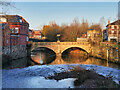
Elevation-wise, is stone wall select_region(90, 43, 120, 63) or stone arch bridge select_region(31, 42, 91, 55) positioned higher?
stone arch bridge select_region(31, 42, 91, 55)

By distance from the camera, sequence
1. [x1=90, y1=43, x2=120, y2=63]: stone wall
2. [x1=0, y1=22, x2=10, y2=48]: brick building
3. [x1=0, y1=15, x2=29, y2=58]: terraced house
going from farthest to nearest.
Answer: [x1=0, y1=15, x2=29, y2=58]: terraced house < [x1=90, y1=43, x2=120, y2=63]: stone wall < [x1=0, y1=22, x2=10, y2=48]: brick building

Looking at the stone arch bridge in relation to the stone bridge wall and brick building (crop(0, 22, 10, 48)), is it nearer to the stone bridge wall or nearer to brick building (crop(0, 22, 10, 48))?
the stone bridge wall

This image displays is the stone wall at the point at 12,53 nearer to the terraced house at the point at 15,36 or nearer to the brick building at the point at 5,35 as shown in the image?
the terraced house at the point at 15,36

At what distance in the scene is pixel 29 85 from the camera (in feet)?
40.7

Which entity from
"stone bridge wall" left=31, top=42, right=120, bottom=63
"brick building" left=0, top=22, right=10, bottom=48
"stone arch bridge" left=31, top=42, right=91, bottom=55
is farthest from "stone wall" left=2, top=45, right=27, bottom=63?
"stone bridge wall" left=31, top=42, right=120, bottom=63

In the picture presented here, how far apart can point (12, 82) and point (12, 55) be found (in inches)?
672

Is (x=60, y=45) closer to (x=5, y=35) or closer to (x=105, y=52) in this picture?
(x=105, y=52)

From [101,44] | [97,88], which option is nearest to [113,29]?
[101,44]

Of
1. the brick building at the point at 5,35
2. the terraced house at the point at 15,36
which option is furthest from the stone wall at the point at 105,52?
the brick building at the point at 5,35

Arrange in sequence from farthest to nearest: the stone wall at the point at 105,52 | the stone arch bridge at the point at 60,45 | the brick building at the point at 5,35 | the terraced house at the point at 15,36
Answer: the stone arch bridge at the point at 60,45 < the terraced house at the point at 15,36 < the stone wall at the point at 105,52 < the brick building at the point at 5,35

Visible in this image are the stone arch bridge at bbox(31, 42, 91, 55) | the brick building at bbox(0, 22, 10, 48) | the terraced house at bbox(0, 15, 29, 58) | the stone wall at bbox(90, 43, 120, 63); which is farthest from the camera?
the stone arch bridge at bbox(31, 42, 91, 55)

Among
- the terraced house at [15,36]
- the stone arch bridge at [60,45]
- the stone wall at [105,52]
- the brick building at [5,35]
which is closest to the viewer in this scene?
the brick building at [5,35]

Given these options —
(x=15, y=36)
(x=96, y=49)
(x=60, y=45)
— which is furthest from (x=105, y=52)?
(x=15, y=36)

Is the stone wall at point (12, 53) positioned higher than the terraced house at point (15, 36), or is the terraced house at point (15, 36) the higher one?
the terraced house at point (15, 36)
